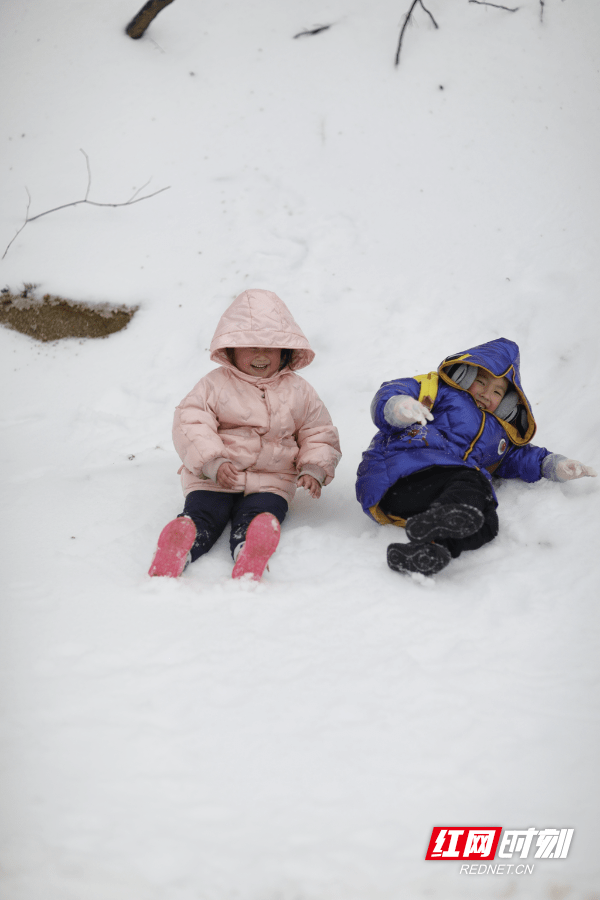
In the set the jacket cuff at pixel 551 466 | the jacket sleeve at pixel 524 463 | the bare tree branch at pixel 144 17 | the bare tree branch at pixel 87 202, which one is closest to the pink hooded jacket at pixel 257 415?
the jacket sleeve at pixel 524 463

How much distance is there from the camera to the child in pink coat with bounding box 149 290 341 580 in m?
2.44

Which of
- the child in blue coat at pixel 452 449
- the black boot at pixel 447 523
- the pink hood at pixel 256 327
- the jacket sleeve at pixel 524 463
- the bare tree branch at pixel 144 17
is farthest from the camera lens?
the bare tree branch at pixel 144 17

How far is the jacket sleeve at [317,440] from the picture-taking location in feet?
8.41

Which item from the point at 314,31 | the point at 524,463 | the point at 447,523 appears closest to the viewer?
the point at 447,523

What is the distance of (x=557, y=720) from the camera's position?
1.56 metres

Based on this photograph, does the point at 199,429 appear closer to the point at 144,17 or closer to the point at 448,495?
the point at 448,495

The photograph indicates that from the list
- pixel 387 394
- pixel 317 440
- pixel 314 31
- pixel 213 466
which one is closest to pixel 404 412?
pixel 387 394

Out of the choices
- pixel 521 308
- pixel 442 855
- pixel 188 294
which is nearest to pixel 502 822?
pixel 442 855

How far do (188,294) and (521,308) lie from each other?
2127 millimetres

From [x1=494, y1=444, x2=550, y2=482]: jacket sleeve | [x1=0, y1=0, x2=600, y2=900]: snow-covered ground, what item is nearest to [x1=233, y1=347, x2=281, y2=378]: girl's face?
[x1=0, y1=0, x2=600, y2=900]: snow-covered ground

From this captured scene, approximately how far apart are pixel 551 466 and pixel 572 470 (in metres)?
0.10

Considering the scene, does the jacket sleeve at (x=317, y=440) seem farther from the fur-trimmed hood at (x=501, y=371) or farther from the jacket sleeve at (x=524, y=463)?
the jacket sleeve at (x=524, y=463)

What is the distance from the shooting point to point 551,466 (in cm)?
257

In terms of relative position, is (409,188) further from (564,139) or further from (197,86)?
(197,86)
